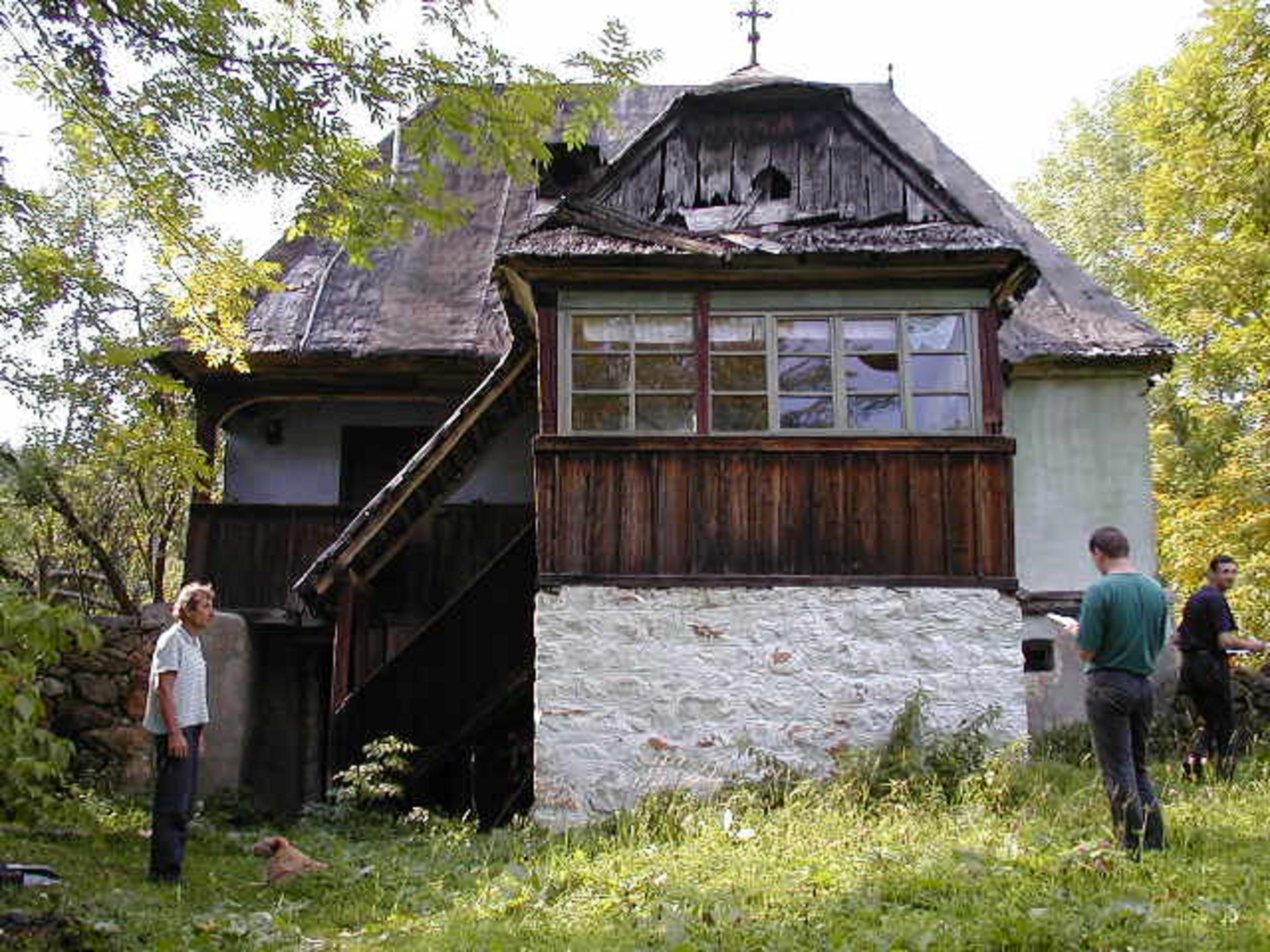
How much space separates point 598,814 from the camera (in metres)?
9.83

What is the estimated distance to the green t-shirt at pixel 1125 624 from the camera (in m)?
6.86

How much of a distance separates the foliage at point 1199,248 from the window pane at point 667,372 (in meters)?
6.78

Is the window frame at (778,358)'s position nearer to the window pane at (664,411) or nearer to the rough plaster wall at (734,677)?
the window pane at (664,411)

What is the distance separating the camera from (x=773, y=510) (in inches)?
408

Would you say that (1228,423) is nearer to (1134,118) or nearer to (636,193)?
(1134,118)

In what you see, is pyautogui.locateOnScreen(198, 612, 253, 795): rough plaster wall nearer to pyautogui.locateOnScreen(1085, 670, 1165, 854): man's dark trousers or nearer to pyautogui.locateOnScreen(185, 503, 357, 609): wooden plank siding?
pyautogui.locateOnScreen(185, 503, 357, 609): wooden plank siding

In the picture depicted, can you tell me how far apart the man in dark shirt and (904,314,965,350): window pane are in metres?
2.62

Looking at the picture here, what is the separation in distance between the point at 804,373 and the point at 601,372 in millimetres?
1655

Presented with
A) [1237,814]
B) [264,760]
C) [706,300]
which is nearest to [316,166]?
[706,300]

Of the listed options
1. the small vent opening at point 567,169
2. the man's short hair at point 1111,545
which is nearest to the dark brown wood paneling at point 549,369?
the man's short hair at point 1111,545

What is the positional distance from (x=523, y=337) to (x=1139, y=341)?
6596 millimetres


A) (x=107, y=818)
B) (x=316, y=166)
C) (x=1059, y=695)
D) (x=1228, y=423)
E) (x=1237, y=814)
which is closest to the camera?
(x=316, y=166)

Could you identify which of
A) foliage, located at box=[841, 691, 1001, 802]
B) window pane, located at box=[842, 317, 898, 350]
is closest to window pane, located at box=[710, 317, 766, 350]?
window pane, located at box=[842, 317, 898, 350]

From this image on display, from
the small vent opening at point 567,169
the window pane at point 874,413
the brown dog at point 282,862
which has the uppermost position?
the small vent opening at point 567,169
